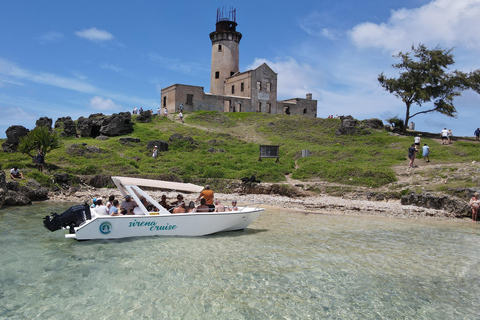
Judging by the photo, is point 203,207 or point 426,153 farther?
point 426,153

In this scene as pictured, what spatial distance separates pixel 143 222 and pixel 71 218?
2.38 metres

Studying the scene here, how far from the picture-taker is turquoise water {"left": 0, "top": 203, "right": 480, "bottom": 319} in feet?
24.0

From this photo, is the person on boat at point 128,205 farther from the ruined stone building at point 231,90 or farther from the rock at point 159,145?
the ruined stone building at point 231,90

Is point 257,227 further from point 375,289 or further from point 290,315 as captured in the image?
point 290,315

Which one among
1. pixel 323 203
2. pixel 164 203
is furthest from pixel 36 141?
pixel 323 203

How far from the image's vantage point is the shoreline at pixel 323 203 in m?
19.2

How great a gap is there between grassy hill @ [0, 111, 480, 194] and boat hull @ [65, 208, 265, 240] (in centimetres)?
1316

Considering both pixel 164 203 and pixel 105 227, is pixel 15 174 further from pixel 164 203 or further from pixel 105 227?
pixel 105 227

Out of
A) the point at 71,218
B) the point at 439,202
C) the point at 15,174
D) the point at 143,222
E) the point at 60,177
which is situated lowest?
the point at 143,222

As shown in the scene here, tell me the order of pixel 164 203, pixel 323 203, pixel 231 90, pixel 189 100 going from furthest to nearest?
pixel 231 90 → pixel 189 100 → pixel 323 203 → pixel 164 203

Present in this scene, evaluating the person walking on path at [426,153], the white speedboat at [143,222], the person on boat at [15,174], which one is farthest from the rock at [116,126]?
the person walking on path at [426,153]

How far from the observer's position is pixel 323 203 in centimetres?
2144

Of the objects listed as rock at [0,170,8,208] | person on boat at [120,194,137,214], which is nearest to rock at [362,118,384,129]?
person on boat at [120,194,137,214]

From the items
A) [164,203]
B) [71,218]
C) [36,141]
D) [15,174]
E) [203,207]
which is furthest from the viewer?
[36,141]
